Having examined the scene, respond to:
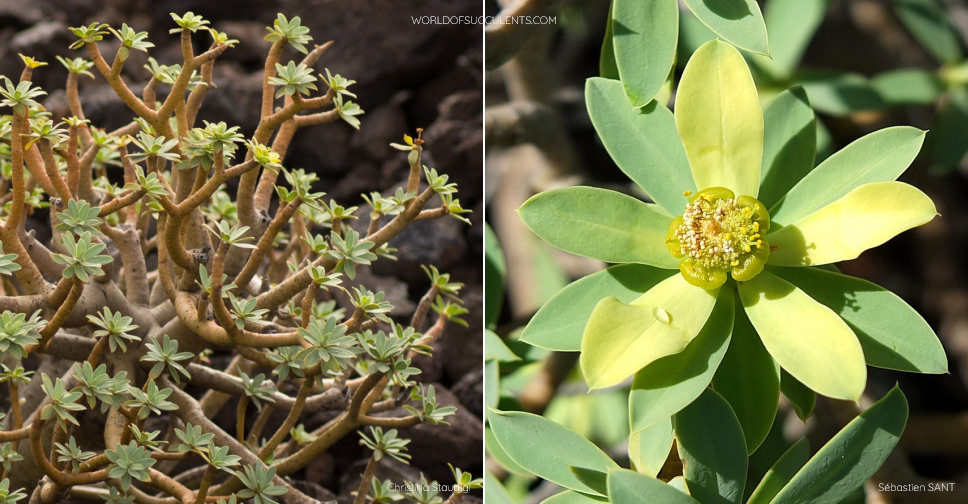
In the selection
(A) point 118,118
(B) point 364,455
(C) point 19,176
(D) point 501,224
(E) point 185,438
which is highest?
(C) point 19,176

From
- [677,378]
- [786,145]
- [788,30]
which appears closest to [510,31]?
[786,145]

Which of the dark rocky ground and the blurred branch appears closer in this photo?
the blurred branch

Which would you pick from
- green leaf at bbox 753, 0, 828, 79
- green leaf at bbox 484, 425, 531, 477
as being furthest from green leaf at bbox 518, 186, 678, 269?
green leaf at bbox 753, 0, 828, 79

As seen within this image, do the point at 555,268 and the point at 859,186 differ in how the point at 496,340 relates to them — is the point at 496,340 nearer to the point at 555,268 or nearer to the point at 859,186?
the point at 859,186

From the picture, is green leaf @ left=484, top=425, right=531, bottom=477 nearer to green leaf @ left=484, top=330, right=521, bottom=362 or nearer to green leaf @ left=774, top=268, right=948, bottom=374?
green leaf @ left=484, top=330, right=521, bottom=362

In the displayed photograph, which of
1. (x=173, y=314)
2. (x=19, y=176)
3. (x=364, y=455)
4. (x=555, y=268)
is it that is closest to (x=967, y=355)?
(x=555, y=268)

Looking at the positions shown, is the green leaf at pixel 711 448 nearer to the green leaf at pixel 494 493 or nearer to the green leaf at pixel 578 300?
the green leaf at pixel 578 300

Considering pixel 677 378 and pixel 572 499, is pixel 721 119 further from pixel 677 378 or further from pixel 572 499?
pixel 572 499
